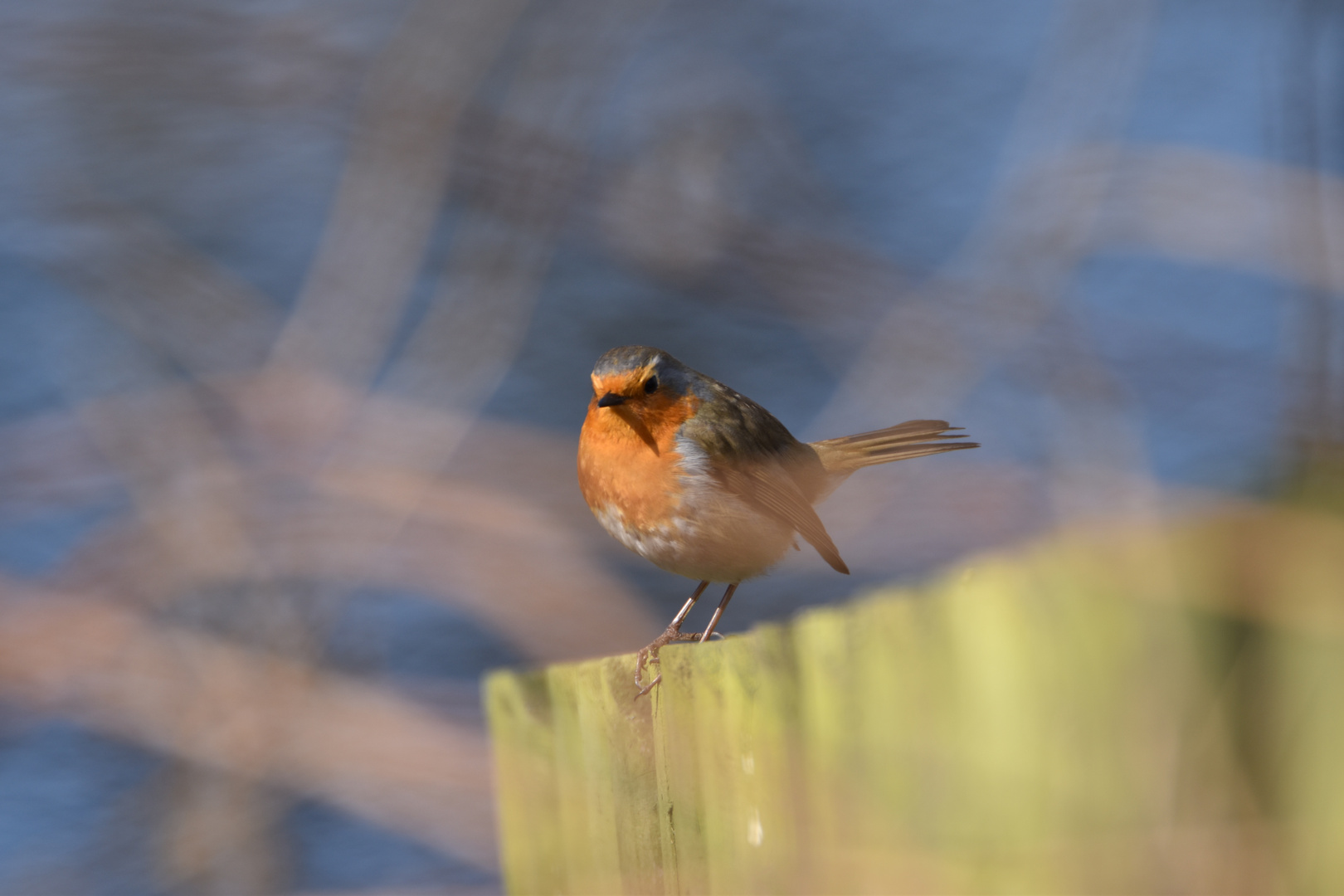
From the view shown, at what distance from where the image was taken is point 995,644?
837mm

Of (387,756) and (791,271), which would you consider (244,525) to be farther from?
(791,271)

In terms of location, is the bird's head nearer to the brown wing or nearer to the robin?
the robin

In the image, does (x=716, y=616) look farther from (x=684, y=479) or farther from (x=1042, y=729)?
(x=1042, y=729)

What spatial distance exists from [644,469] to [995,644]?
57.5 inches

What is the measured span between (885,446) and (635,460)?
0.75 meters

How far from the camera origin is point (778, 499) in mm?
2406

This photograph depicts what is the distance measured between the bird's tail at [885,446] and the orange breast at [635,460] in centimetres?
56

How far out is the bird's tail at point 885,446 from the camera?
2.68m

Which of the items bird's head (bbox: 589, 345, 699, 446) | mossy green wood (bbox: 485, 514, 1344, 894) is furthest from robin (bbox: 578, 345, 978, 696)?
mossy green wood (bbox: 485, 514, 1344, 894)

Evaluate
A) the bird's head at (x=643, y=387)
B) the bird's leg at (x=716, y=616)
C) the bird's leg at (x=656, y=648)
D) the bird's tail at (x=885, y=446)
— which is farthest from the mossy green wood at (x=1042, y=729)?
the bird's tail at (x=885, y=446)

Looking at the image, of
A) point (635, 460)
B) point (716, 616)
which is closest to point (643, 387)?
point (635, 460)

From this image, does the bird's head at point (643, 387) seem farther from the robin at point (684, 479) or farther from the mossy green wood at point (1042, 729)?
the mossy green wood at point (1042, 729)

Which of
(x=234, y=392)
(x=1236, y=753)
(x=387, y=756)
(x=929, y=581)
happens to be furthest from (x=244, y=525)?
(x=1236, y=753)

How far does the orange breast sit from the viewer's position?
7.36 feet
